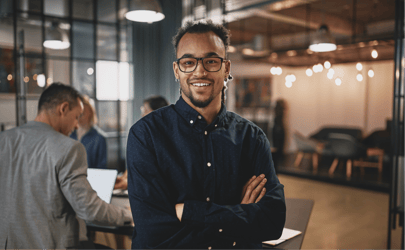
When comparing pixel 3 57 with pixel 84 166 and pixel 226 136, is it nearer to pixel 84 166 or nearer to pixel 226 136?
pixel 84 166

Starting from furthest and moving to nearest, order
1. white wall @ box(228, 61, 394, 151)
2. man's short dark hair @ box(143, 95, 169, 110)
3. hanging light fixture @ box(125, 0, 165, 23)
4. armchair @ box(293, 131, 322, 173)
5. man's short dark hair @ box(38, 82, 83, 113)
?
white wall @ box(228, 61, 394, 151) → armchair @ box(293, 131, 322, 173) → man's short dark hair @ box(143, 95, 169, 110) → hanging light fixture @ box(125, 0, 165, 23) → man's short dark hair @ box(38, 82, 83, 113)

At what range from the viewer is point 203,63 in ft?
4.61

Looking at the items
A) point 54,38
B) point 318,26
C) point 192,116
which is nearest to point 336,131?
point 318,26

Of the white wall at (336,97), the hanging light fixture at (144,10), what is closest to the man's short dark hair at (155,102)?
the hanging light fixture at (144,10)

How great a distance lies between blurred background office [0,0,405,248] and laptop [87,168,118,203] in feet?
5.18

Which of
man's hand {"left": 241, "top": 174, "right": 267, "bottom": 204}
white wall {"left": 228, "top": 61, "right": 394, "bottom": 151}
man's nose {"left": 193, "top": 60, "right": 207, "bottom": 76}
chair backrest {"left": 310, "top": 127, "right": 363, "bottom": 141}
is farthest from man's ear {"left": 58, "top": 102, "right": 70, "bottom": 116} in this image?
chair backrest {"left": 310, "top": 127, "right": 363, "bottom": 141}

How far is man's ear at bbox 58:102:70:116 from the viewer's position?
6.66 ft

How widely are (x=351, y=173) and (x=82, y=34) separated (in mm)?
7539

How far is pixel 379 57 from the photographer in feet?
32.2

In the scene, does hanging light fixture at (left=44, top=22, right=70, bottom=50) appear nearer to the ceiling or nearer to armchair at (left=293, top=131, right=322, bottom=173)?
the ceiling

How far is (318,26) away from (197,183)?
9.85 meters

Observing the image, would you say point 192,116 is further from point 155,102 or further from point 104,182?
point 155,102

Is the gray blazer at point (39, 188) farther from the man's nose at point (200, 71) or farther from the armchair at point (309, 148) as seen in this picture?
the armchair at point (309, 148)

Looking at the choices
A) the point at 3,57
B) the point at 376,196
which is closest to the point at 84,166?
the point at 3,57
